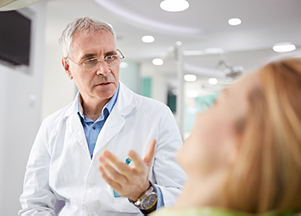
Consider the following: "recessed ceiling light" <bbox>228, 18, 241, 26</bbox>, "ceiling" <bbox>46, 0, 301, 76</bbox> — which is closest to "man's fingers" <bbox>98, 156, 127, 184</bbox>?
"ceiling" <bbox>46, 0, 301, 76</bbox>

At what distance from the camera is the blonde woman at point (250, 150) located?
440mm

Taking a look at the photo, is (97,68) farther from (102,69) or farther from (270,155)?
(270,155)

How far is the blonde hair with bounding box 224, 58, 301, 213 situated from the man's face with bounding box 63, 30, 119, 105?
1097 mm

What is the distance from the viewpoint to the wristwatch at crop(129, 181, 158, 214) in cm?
100

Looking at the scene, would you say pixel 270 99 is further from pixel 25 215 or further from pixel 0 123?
pixel 0 123

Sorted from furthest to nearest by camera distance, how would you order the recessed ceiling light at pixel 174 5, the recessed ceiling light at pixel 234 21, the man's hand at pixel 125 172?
the recessed ceiling light at pixel 234 21, the recessed ceiling light at pixel 174 5, the man's hand at pixel 125 172

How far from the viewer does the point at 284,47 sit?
4777 millimetres

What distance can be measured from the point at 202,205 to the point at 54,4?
359 centimetres

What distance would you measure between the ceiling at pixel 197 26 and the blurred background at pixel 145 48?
0.04 feet

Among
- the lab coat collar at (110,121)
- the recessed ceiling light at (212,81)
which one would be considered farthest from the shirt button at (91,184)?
the recessed ceiling light at (212,81)

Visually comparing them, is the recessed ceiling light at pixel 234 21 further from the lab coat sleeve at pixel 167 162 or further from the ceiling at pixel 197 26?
the lab coat sleeve at pixel 167 162

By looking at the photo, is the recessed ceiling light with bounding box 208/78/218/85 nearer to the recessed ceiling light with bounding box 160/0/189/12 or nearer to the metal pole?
the metal pole

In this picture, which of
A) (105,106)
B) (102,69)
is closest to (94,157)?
(105,106)

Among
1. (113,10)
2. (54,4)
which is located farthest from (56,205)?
(113,10)
